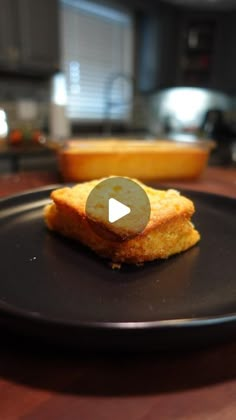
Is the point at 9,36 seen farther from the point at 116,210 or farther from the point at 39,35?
the point at 116,210

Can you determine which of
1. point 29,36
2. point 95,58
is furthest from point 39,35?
point 95,58

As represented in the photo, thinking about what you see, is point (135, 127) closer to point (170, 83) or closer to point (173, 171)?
point (170, 83)

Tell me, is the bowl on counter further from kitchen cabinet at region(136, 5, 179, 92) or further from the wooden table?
kitchen cabinet at region(136, 5, 179, 92)

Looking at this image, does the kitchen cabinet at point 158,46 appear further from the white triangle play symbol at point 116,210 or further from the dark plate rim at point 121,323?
the dark plate rim at point 121,323

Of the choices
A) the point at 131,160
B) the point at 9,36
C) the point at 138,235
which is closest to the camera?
the point at 138,235
